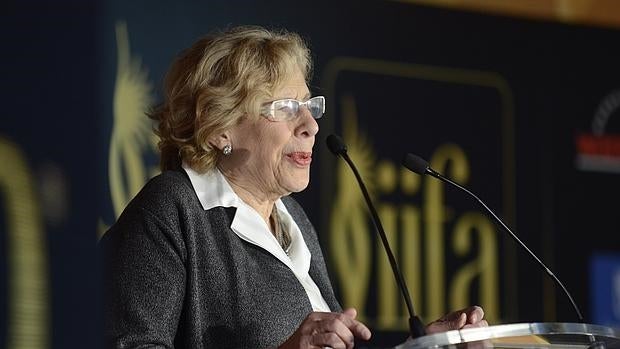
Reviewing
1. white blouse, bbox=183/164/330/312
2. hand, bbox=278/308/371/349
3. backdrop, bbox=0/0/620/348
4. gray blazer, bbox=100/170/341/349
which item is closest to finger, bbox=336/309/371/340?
hand, bbox=278/308/371/349

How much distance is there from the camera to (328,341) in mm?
1951

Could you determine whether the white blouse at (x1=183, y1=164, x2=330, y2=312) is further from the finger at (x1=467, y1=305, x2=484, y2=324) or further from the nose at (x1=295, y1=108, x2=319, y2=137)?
the finger at (x1=467, y1=305, x2=484, y2=324)

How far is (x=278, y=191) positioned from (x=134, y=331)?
18.4 inches

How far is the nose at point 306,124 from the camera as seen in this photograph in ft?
7.88

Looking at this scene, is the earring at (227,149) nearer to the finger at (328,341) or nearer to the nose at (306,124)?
the nose at (306,124)

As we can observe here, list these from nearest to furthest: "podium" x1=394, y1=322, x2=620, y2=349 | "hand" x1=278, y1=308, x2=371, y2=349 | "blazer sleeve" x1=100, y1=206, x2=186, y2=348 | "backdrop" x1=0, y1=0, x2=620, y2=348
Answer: "podium" x1=394, y1=322, x2=620, y2=349, "hand" x1=278, y1=308, x2=371, y2=349, "blazer sleeve" x1=100, y1=206, x2=186, y2=348, "backdrop" x1=0, y1=0, x2=620, y2=348

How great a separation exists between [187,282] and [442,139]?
2113 millimetres

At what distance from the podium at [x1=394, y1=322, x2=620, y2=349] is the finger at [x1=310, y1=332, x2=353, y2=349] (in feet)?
0.45

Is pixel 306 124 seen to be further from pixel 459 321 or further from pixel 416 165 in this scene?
pixel 459 321

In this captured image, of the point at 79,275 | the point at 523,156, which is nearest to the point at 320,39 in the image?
the point at 523,156

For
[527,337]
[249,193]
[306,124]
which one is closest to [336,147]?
[306,124]

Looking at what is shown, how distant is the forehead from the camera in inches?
95.0

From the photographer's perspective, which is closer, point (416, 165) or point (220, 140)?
point (416, 165)

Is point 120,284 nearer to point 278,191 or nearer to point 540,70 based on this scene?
point 278,191
